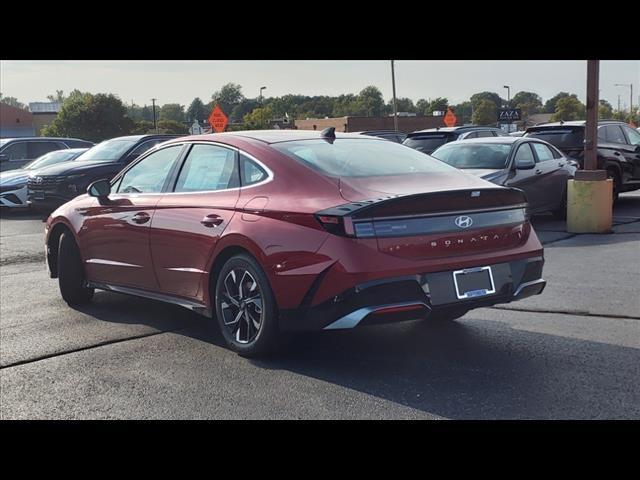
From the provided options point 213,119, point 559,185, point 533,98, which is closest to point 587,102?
point 559,185

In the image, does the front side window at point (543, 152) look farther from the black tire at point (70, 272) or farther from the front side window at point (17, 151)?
the front side window at point (17, 151)

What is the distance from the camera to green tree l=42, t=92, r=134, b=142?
57469 mm

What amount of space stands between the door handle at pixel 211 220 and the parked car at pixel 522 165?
6.54 meters

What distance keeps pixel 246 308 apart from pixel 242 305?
37 millimetres

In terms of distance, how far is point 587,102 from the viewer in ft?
35.6

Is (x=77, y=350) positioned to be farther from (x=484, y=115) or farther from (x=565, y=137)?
(x=484, y=115)

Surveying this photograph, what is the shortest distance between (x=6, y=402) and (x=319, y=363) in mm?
1895

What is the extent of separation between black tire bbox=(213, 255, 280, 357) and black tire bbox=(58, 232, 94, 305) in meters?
2.23

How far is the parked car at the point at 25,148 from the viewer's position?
1931 centimetres

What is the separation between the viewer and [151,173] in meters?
6.35

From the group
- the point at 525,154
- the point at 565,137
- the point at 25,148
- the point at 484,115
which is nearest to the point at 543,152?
the point at 525,154

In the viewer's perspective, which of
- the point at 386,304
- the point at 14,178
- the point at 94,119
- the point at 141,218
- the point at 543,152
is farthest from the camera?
the point at 94,119

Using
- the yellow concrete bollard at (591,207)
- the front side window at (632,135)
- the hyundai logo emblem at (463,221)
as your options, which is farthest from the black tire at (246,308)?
the front side window at (632,135)
